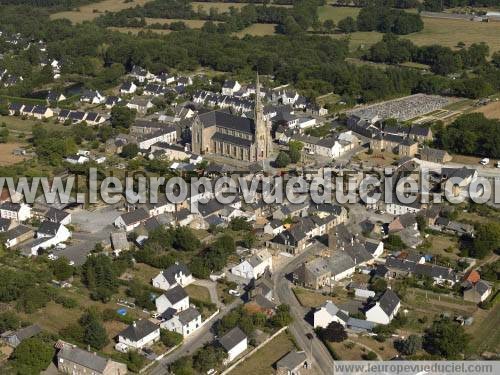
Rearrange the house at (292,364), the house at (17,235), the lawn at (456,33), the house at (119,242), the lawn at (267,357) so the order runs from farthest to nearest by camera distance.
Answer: the lawn at (456,33) < the house at (17,235) < the house at (119,242) < the lawn at (267,357) < the house at (292,364)

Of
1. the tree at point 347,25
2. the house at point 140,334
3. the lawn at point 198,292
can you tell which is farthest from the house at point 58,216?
the tree at point 347,25

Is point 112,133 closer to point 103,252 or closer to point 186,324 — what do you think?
point 103,252

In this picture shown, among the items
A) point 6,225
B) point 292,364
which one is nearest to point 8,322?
point 6,225

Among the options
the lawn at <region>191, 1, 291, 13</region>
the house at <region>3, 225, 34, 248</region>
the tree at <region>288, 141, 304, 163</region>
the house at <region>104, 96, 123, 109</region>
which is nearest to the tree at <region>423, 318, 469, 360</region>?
the house at <region>3, 225, 34, 248</region>

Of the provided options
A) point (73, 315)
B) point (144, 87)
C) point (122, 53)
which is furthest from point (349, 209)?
point (122, 53)

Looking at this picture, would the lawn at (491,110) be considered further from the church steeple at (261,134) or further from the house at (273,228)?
the house at (273,228)

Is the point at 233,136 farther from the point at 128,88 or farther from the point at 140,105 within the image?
the point at 128,88
